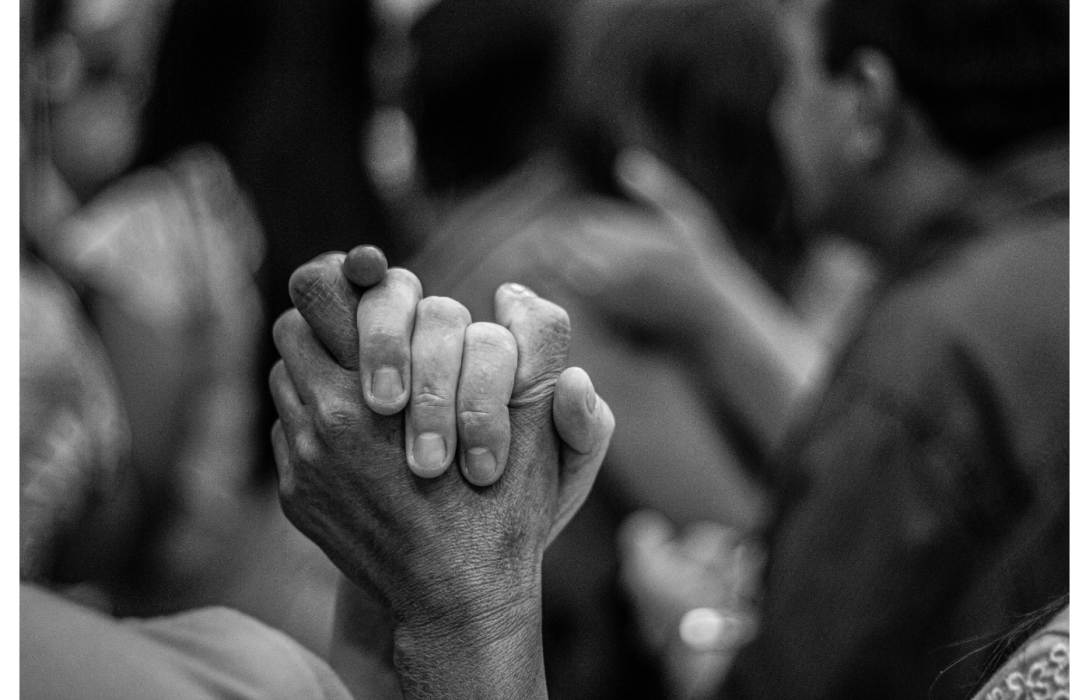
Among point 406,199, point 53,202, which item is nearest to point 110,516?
point 53,202

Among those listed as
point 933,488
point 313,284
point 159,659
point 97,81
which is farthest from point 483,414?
point 97,81

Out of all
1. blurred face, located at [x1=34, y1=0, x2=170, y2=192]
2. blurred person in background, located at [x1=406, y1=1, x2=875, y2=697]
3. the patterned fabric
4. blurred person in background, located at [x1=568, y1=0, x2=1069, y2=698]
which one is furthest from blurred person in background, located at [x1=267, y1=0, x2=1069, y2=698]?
blurred face, located at [x1=34, y1=0, x2=170, y2=192]

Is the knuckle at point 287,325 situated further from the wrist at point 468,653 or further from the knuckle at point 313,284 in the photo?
the wrist at point 468,653

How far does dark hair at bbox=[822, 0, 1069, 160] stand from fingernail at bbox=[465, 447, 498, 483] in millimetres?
709

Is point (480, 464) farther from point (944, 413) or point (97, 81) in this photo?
point (97, 81)

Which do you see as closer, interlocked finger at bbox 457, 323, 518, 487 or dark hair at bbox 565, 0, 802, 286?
interlocked finger at bbox 457, 323, 518, 487

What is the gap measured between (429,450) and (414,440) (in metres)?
0.01

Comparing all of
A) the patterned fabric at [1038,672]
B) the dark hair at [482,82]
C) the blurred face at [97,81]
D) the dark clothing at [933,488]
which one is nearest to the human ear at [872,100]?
the dark clothing at [933,488]

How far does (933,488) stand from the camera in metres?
0.81

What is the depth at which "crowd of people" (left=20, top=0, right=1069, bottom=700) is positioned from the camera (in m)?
0.50

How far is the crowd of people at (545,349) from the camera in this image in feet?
1.64

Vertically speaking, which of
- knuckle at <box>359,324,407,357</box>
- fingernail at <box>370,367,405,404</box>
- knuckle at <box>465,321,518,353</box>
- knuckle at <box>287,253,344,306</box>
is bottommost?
fingernail at <box>370,367,405,404</box>

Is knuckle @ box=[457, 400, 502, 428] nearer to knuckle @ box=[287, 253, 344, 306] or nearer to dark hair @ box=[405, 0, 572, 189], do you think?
knuckle @ box=[287, 253, 344, 306]

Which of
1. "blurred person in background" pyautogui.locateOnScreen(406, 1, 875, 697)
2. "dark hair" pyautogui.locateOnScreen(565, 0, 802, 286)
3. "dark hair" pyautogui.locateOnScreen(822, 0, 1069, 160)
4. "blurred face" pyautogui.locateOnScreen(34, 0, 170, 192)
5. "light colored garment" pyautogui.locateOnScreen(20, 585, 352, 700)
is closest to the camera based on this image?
"light colored garment" pyautogui.locateOnScreen(20, 585, 352, 700)
